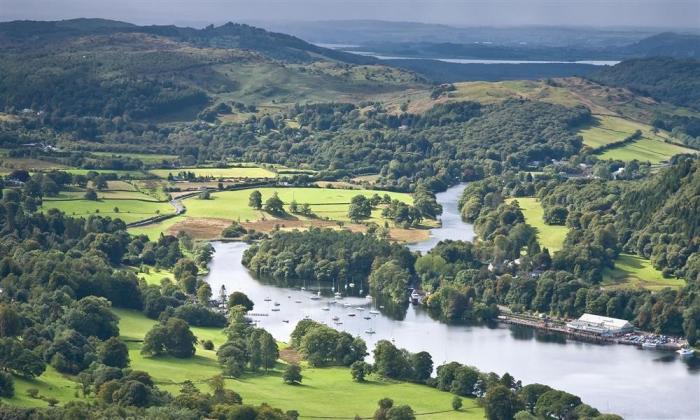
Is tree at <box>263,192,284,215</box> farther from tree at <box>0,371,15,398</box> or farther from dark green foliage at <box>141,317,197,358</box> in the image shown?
tree at <box>0,371,15,398</box>

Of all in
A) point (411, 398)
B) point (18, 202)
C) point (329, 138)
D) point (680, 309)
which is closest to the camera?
point (411, 398)

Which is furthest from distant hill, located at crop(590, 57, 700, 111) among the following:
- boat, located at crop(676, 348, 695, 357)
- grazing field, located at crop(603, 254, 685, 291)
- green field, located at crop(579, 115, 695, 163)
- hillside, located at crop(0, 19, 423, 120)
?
boat, located at crop(676, 348, 695, 357)

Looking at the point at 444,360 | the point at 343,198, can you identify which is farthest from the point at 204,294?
the point at 343,198

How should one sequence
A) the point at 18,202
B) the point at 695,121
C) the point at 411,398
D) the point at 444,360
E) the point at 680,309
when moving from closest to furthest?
the point at 411,398 → the point at 444,360 → the point at 680,309 → the point at 18,202 → the point at 695,121

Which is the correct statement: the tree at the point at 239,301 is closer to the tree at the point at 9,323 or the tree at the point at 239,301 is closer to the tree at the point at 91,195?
the tree at the point at 9,323

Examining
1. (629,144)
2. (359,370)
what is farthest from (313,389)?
(629,144)

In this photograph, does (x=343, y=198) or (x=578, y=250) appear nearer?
(x=578, y=250)

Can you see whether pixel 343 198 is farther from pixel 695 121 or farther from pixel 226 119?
pixel 695 121

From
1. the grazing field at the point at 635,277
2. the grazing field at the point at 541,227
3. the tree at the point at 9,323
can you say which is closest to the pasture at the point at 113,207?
the grazing field at the point at 541,227
